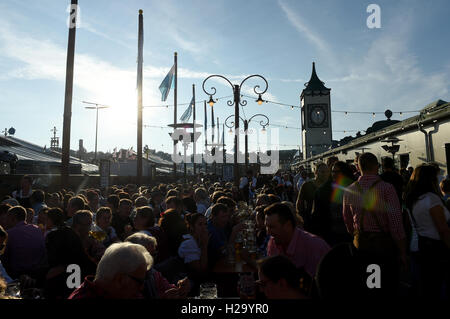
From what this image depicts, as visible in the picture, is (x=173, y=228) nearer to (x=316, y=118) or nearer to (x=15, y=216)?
(x=15, y=216)

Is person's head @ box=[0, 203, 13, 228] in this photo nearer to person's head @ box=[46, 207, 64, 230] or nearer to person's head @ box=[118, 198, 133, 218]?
person's head @ box=[46, 207, 64, 230]

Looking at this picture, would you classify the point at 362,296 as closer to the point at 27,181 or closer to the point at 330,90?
the point at 27,181

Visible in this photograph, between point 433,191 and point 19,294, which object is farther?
point 433,191

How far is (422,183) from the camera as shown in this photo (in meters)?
4.03

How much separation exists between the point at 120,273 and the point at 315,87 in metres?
69.0

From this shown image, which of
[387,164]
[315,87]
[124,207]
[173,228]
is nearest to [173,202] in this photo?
[124,207]

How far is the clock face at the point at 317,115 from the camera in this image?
64.4m

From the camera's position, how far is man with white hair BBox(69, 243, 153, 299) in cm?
231

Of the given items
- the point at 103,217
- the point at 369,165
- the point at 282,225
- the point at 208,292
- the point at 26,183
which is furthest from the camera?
the point at 26,183

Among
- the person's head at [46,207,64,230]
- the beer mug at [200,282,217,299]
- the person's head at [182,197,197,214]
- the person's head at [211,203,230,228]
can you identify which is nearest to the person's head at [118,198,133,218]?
the person's head at [46,207,64,230]

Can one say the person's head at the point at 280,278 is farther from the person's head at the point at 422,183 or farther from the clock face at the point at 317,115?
the clock face at the point at 317,115

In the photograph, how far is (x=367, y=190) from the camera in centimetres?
411
